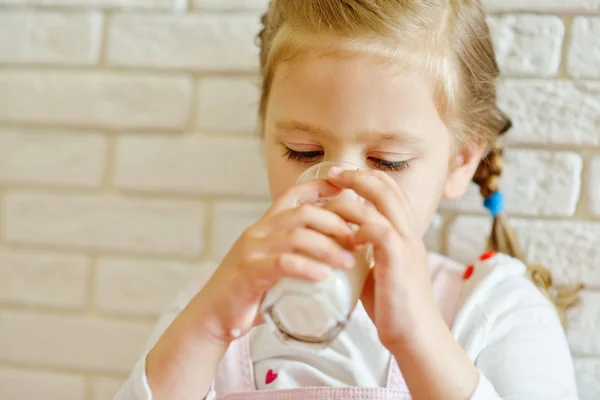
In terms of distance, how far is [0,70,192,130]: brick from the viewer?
1.01 meters

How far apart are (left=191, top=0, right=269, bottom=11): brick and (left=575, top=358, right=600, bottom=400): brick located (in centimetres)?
69

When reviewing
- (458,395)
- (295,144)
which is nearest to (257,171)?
(295,144)

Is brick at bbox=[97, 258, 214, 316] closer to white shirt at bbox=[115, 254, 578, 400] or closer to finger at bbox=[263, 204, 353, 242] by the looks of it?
white shirt at bbox=[115, 254, 578, 400]

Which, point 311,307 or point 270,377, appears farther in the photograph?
point 270,377

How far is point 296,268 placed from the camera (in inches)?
20.7

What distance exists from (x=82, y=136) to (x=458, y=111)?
1.94 ft

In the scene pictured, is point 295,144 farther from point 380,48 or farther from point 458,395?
point 458,395

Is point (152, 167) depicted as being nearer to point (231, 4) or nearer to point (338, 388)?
point (231, 4)

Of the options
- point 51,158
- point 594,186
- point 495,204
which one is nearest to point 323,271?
point 495,204

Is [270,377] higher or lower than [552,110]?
lower

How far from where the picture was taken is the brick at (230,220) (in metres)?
1.01

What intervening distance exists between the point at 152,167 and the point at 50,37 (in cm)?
26

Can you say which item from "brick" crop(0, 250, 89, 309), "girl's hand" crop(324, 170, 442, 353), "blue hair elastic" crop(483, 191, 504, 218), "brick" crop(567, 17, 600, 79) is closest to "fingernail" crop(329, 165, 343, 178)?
"girl's hand" crop(324, 170, 442, 353)

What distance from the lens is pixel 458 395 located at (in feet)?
2.11
